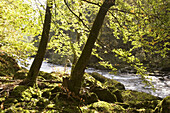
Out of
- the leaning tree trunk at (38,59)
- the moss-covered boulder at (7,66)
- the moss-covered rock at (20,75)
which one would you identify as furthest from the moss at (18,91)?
the moss-covered boulder at (7,66)

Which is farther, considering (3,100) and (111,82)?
(111,82)

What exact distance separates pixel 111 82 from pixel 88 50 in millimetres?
5419

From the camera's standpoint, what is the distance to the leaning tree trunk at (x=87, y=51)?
4.68 metres

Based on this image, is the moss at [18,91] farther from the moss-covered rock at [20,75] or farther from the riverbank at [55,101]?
the moss-covered rock at [20,75]

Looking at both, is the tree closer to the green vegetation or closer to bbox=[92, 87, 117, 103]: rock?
the green vegetation

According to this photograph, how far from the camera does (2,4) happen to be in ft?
14.6

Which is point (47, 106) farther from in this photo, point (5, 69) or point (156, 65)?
point (156, 65)

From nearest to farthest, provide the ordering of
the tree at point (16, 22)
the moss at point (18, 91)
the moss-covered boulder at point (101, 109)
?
1. the moss at point (18, 91)
2. the moss-covered boulder at point (101, 109)
3. the tree at point (16, 22)

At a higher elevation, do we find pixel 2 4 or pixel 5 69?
pixel 2 4

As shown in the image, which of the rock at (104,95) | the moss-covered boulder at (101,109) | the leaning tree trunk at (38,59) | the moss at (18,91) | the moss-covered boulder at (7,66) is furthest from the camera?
the moss-covered boulder at (7,66)

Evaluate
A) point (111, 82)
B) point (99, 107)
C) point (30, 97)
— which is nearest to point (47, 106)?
point (30, 97)

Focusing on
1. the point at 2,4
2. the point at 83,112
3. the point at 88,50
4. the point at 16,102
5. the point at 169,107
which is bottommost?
the point at 83,112

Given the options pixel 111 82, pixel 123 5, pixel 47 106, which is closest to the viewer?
pixel 47 106

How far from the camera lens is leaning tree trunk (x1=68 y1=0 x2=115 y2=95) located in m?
4.68
